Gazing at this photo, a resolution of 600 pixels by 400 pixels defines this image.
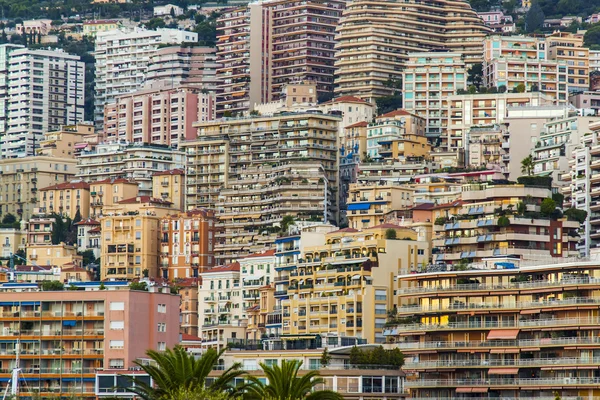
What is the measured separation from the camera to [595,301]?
105m

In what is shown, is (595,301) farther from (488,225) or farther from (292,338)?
(488,225)

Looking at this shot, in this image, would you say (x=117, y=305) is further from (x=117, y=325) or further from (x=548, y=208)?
(x=548, y=208)

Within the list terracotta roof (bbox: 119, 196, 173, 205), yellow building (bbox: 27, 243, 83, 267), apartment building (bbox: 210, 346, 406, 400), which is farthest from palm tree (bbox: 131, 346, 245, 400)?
terracotta roof (bbox: 119, 196, 173, 205)

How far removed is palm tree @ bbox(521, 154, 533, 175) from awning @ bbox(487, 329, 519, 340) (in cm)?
6058

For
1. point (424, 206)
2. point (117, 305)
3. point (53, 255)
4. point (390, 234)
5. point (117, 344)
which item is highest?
point (424, 206)

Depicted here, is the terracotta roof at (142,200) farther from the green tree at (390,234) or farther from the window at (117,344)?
the window at (117,344)

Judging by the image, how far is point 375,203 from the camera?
563ft

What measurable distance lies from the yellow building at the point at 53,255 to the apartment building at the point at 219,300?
27.4 m

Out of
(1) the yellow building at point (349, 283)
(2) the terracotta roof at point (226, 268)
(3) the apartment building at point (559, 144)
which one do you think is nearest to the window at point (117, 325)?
(1) the yellow building at point (349, 283)

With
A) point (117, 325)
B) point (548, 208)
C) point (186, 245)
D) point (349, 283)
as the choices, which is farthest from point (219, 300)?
point (117, 325)

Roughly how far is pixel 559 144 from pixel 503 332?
68.2 metres

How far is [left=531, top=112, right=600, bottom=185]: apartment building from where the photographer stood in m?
173

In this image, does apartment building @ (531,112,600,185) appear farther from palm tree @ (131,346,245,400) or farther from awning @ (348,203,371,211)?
palm tree @ (131,346,245,400)

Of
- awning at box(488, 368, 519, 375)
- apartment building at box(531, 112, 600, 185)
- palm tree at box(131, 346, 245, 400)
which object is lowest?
awning at box(488, 368, 519, 375)
